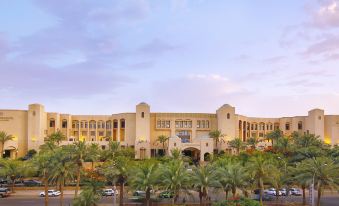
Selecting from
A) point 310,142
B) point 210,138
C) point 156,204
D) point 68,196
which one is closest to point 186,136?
point 210,138

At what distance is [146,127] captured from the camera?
107m

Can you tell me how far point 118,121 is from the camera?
363ft

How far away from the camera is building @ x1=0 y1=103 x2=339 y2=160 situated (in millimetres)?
100375

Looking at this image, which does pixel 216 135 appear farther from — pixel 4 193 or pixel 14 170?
pixel 4 193

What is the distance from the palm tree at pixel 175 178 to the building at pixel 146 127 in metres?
60.5

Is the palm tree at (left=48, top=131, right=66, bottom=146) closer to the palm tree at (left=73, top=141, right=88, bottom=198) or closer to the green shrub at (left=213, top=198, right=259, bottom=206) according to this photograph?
the palm tree at (left=73, top=141, right=88, bottom=198)

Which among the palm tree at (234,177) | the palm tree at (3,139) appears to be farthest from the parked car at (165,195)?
the palm tree at (3,139)

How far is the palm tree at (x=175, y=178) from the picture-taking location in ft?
127

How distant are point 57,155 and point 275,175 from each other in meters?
21.3

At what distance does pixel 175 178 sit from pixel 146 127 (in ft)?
224

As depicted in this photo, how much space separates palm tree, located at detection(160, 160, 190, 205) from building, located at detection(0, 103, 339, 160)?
199ft

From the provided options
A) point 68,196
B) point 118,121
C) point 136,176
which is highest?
point 118,121

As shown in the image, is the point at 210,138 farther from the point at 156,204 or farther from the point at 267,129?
the point at 156,204

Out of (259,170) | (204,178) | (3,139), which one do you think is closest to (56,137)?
(3,139)
